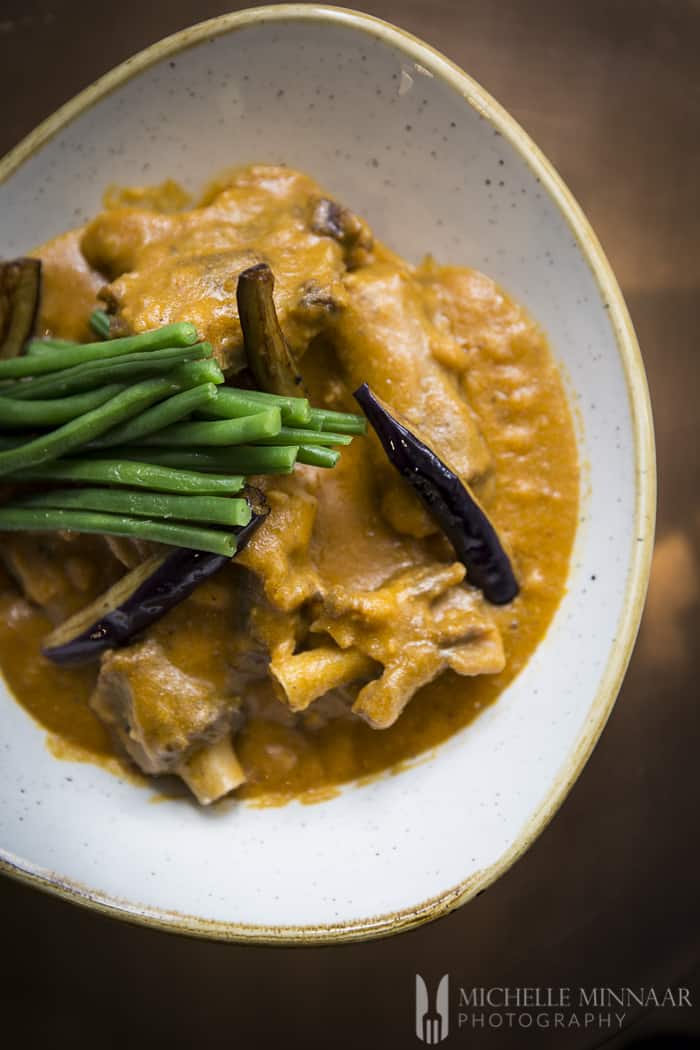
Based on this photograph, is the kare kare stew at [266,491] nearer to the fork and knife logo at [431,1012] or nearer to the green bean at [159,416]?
the green bean at [159,416]

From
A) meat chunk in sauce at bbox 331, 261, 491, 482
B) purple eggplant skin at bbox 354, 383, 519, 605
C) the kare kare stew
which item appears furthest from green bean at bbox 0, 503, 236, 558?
meat chunk in sauce at bbox 331, 261, 491, 482

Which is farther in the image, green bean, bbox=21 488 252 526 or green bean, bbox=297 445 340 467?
green bean, bbox=297 445 340 467

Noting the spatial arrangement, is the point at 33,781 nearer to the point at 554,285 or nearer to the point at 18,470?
the point at 18,470

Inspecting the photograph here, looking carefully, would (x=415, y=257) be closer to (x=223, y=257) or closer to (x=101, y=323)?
(x=223, y=257)

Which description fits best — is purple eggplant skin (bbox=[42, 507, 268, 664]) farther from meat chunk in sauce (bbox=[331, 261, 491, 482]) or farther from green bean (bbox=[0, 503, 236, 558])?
meat chunk in sauce (bbox=[331, 261, 491, 482])

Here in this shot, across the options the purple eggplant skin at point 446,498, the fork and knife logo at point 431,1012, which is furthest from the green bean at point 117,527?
the fork and knife logo at point 431,1012

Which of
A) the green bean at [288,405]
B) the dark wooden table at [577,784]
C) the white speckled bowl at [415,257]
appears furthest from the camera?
the dark wooden table at [577,784]
